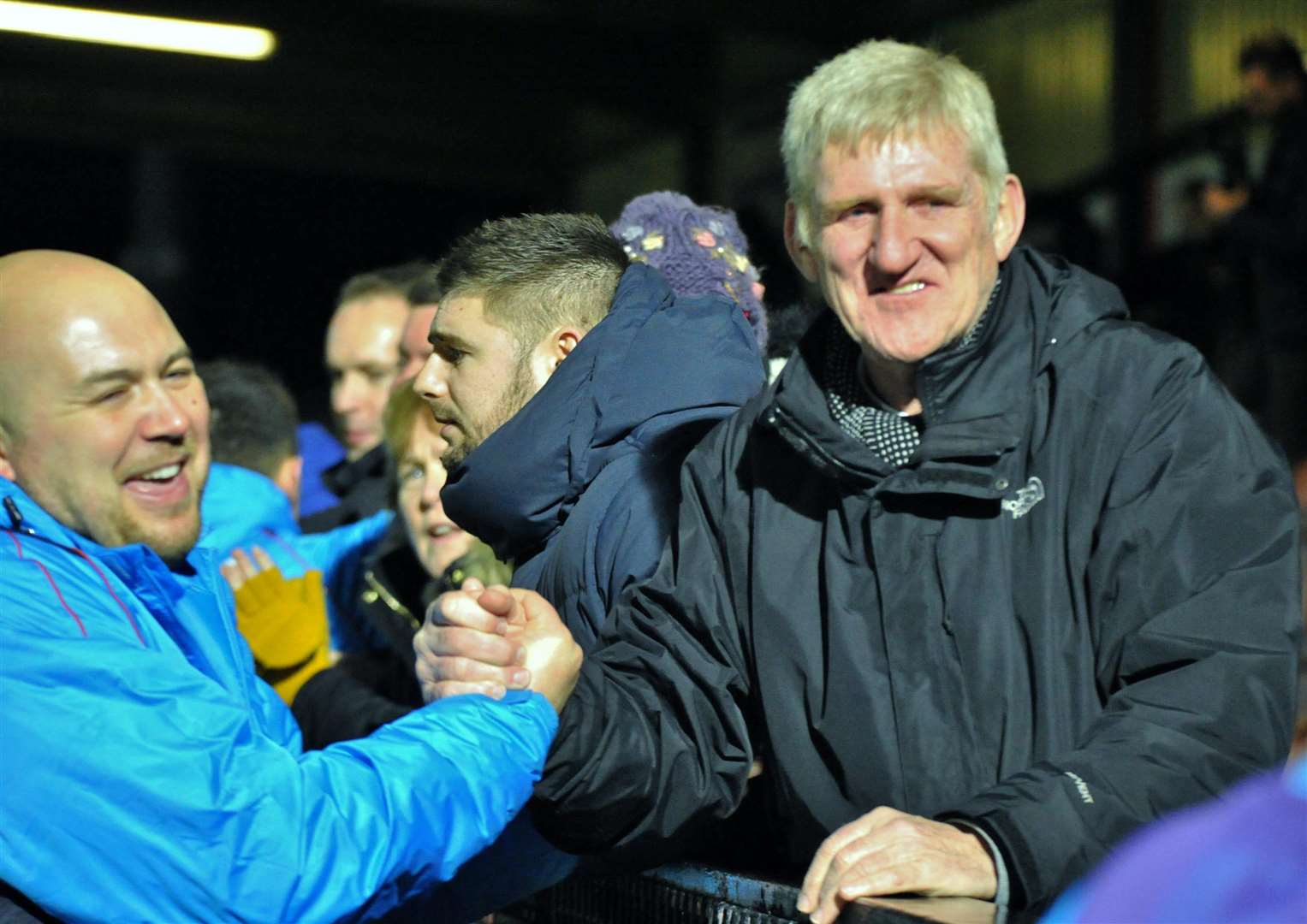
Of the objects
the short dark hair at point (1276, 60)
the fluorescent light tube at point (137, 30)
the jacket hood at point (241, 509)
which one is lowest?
the jacket hood at point (241, 509)

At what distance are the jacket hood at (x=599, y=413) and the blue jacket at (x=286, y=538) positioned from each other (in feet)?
4.97

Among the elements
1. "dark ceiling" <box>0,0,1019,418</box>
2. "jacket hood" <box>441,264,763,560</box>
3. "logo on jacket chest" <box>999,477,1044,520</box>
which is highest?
"dark ceiling" <box>0,0,1019,418</box>

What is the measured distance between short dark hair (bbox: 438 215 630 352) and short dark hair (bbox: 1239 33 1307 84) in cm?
411

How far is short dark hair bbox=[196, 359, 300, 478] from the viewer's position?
15.4 ft

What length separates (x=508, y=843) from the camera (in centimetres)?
226

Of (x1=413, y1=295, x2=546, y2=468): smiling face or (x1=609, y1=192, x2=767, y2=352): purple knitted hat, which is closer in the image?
(x1=413, y1=295, x2=546, y2=468): smiling face

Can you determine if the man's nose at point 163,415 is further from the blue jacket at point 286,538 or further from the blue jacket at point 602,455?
the blue jacket at point 286,538

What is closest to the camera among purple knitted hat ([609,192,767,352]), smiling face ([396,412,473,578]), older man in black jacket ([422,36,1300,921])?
older man in black jacket ([422,36,1300,921])

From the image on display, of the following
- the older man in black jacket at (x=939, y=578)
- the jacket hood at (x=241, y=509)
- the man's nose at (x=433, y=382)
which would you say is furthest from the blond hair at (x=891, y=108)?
the jacket hood at (x=241, y=509)

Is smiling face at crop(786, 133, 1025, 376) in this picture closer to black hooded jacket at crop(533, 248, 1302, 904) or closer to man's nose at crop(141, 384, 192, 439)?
black hooded jacket at crop(533, 248, 1302, 904)

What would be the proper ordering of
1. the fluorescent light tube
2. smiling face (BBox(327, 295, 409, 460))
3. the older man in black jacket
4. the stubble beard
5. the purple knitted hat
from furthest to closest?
1. the fluorescent light tube
2. smiling face (BBox(327, 295, 409, 460))
3. the purple knitted hat
4. the stubble beard
5. the older man in black jacket

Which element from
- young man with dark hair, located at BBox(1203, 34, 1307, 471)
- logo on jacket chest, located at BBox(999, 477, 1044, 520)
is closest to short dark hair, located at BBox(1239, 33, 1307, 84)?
young man with dark hair, located at BBox(1203, 34, 1307, 471)

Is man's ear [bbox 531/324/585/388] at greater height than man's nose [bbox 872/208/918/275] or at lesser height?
lesser

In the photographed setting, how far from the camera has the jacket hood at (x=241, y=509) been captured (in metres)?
4.10
